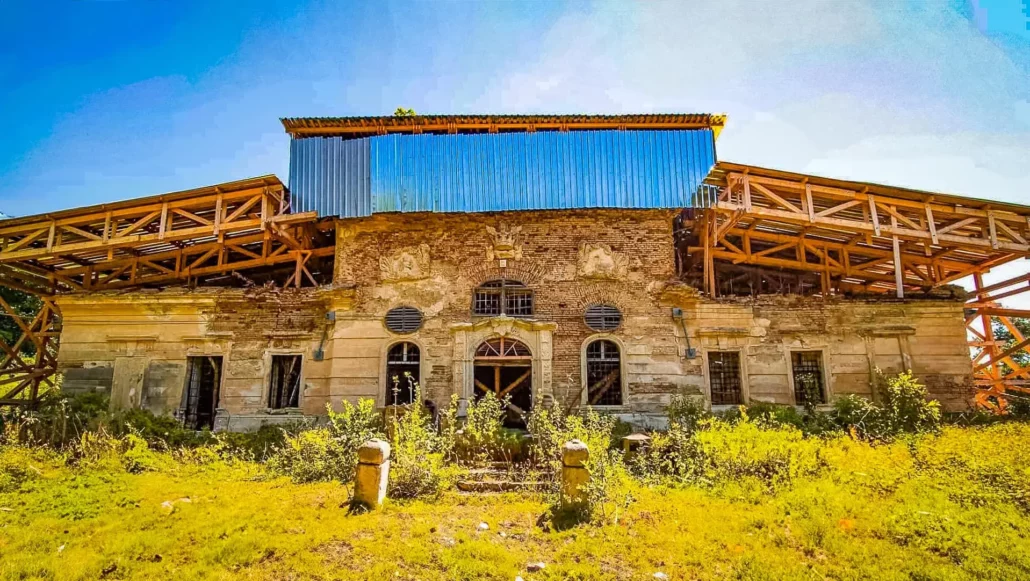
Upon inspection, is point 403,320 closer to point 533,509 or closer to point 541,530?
point 533,509

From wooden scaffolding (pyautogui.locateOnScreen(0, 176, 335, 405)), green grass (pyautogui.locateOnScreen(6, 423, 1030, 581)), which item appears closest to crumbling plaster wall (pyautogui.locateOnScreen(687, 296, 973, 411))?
green grass (pyautogui.locateOnScreen(6, 423, 1030, 581))

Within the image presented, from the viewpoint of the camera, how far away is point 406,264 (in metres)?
15.1

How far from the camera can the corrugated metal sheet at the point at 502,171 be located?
49.5ft

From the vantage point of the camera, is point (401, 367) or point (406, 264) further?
point (406, 264)

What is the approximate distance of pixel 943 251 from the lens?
15.6 metres

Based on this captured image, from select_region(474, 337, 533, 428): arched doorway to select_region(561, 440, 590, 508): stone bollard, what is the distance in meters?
6.70

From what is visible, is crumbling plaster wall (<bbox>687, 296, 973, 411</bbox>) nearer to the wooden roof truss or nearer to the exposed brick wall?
the wooden roof truss

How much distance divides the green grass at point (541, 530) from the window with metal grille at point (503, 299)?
670 centimetres

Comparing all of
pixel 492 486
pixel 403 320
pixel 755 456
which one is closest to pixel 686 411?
pixel 755 456

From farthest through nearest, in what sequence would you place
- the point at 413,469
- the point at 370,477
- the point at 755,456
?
the point at 755,456 < the point at 413,469 < the point at 370,477

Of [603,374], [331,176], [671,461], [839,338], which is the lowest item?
[671,461]

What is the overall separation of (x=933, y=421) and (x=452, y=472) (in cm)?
1058

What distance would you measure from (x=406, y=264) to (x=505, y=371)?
3917 millimetres

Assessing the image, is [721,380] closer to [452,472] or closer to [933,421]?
[933,421]
